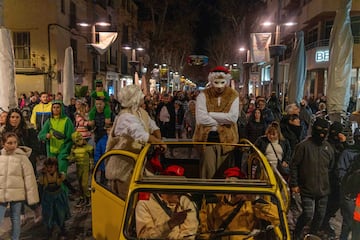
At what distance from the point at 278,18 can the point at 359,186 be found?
1104cm

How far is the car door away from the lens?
393 cm

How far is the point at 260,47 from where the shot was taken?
1644 centimetres

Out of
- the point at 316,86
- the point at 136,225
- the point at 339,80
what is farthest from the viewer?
the point at 316,86

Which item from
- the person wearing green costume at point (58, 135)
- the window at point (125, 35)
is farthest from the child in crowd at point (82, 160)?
the window at point (125, 35)

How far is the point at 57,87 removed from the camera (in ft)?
83.0

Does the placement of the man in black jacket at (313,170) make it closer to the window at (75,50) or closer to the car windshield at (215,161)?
the car windshield at (215,161)

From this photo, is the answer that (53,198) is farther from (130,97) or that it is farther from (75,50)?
(75,50)

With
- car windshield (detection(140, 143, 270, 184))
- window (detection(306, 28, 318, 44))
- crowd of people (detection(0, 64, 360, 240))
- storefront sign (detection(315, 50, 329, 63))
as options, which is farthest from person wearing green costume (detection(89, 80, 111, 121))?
window (detection(306, 28, 318, 44))

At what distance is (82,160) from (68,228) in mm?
1278

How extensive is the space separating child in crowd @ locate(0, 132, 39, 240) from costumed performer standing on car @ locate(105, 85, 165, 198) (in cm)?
108

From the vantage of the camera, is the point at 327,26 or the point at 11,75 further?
the point at 327,26

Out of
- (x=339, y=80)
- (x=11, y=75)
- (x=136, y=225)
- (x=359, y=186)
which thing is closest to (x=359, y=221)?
(x=359, y=186)

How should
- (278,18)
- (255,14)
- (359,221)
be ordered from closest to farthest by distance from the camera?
(359,221)
(278,18)
(255,14)

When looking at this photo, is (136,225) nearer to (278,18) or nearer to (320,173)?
A: (320,173)
